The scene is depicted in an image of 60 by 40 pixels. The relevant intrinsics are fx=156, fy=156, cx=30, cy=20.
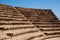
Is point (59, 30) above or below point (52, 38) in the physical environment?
above

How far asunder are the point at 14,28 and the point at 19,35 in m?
0.26

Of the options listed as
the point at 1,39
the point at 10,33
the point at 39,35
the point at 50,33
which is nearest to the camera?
the point at 1,39

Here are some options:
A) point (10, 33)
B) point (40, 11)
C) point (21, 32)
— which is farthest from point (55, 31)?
point (40, 11)

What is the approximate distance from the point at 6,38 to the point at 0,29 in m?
0.41

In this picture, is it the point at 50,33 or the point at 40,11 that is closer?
the point at 50,33

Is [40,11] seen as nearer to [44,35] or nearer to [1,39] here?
[44,35]

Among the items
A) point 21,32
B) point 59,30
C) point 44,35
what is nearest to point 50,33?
point 44,35

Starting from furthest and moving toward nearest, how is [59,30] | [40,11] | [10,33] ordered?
[40,11] → [59,30] → [10,33]

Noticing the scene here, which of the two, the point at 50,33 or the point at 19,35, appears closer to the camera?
the point at 19,35

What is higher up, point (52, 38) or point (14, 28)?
point (14, 28)

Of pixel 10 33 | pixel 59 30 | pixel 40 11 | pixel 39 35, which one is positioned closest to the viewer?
pixel 10 33

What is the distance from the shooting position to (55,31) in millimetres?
3432

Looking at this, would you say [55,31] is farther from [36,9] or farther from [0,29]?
[36,9]

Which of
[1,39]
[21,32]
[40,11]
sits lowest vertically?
[1,39]
